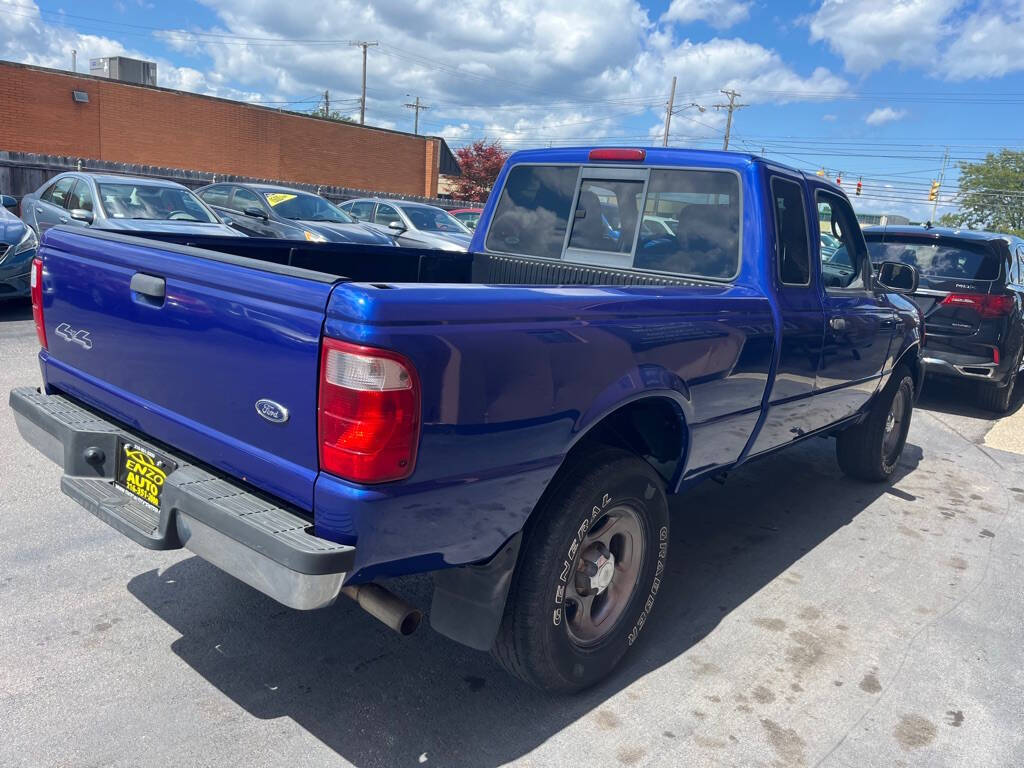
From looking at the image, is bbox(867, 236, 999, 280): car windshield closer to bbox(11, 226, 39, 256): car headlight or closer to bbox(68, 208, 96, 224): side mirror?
bbox(68, 208, 96, 224): side mirror

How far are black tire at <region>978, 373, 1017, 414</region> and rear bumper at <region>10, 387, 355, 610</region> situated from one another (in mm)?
8584

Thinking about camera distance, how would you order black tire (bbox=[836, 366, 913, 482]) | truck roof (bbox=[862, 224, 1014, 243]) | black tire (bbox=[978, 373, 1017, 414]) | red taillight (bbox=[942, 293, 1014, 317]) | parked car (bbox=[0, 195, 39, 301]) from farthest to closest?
parked car (bbox=[0, 195, 39, 301]) < black tire (bbox=[978, 373, 1017, 414]) < truck roof (bbox=[862, 224, 1014, 243]) < red taillight (bbox=[942, 293, 1014, 317]) < black tire (bbox=[836, 366, 913, 482])

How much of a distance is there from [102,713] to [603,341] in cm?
209

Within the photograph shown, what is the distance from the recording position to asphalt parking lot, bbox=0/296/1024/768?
271 cm

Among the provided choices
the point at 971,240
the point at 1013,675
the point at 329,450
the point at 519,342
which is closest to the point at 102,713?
the point at 329,450

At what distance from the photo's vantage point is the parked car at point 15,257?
9.05m

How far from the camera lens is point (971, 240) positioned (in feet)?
26.9

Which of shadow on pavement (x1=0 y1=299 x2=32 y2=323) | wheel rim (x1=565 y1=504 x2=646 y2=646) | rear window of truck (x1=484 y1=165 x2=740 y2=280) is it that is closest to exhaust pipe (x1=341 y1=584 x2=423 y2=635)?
wheel rim (x1=565 y1=504 x2=646 y2=646)

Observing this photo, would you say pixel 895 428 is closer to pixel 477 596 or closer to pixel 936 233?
pixel 936 233

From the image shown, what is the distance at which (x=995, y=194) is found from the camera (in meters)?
57.8

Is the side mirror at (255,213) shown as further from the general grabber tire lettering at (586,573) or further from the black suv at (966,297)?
the general grabber tire lettering at (586,573)

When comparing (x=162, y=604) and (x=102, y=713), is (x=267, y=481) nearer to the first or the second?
(x=102, y=713)

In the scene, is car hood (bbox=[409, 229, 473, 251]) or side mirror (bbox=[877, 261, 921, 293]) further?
car hood (bbox=[409, 229, 473, 251])

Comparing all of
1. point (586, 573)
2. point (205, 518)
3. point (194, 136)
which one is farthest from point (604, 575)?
point (194, 136)
